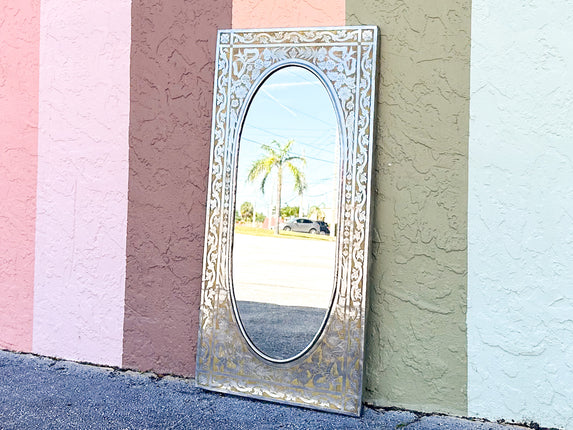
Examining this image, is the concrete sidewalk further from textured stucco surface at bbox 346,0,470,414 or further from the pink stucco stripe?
the pink stucco stripe

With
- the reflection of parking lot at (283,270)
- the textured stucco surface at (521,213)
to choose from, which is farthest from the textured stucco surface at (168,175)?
the textured stucco surface at (521,213)

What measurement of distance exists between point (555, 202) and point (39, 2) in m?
3.56

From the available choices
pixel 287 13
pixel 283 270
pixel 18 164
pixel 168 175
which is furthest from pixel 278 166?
pixel 18 164

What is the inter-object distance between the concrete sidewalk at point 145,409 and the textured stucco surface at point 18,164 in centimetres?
52

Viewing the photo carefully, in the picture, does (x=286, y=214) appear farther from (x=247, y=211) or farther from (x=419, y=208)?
(x=419, y=208)

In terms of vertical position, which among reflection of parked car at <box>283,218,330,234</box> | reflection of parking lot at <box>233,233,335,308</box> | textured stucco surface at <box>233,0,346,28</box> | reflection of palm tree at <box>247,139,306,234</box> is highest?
textured stucco surface at <box>233,0,346,28</box>

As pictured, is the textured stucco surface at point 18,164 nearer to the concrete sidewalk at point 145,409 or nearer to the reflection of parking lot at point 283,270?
the concrete sidewalk at point 145,409

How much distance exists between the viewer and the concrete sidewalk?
117 inches

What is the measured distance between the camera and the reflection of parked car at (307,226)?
10.6 feet

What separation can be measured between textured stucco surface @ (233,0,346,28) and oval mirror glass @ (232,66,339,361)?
310 mm

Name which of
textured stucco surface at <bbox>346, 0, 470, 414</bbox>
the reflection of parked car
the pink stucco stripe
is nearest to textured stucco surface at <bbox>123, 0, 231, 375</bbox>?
the pink stucco stripe

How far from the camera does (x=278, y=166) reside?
10.9 ft

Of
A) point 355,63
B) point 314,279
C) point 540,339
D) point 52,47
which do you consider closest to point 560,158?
point 540,339

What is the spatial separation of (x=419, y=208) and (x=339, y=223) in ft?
1.46
